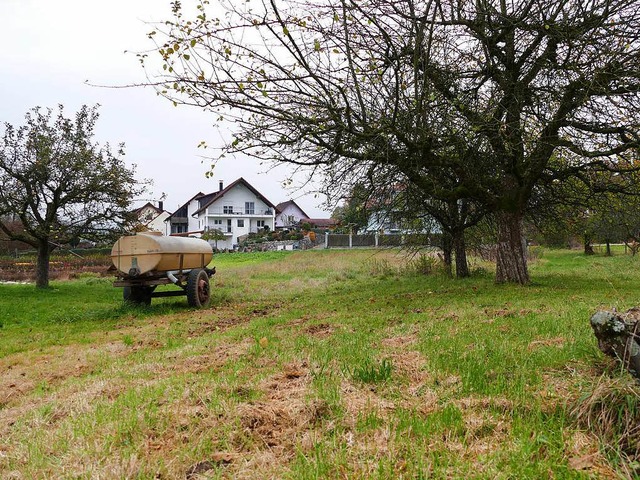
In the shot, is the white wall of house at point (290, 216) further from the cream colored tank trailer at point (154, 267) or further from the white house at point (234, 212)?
the cream colored tank trailer at point (154, 267)

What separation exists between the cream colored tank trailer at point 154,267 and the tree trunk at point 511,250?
8629 mm

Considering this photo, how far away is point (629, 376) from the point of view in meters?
A: 2.46

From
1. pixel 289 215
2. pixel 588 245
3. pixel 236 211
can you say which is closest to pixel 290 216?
pixel 289 215

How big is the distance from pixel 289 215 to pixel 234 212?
15.1m

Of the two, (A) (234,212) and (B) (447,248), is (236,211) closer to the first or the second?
(A) (234,212)

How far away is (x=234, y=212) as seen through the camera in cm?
6781

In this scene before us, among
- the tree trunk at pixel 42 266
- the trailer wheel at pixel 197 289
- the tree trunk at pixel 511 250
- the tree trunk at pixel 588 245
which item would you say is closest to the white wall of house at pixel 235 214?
the tree trunk at pixel 588 245

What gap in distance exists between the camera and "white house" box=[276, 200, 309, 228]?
256 feet

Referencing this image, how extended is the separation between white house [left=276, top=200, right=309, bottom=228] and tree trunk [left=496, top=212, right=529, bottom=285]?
61.6 metres

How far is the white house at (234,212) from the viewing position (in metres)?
66.1

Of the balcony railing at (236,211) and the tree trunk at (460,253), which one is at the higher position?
the balcony railing at (236,211)

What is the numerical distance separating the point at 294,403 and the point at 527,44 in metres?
10.8

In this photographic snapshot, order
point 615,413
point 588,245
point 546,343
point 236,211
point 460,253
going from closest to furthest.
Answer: point 615,413
point 546,343
point 460,253
point 588,245
point 236,211

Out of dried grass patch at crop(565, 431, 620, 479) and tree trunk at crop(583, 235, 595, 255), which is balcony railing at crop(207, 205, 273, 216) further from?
dried grass patch at crop(565, 431, 620, 479)
